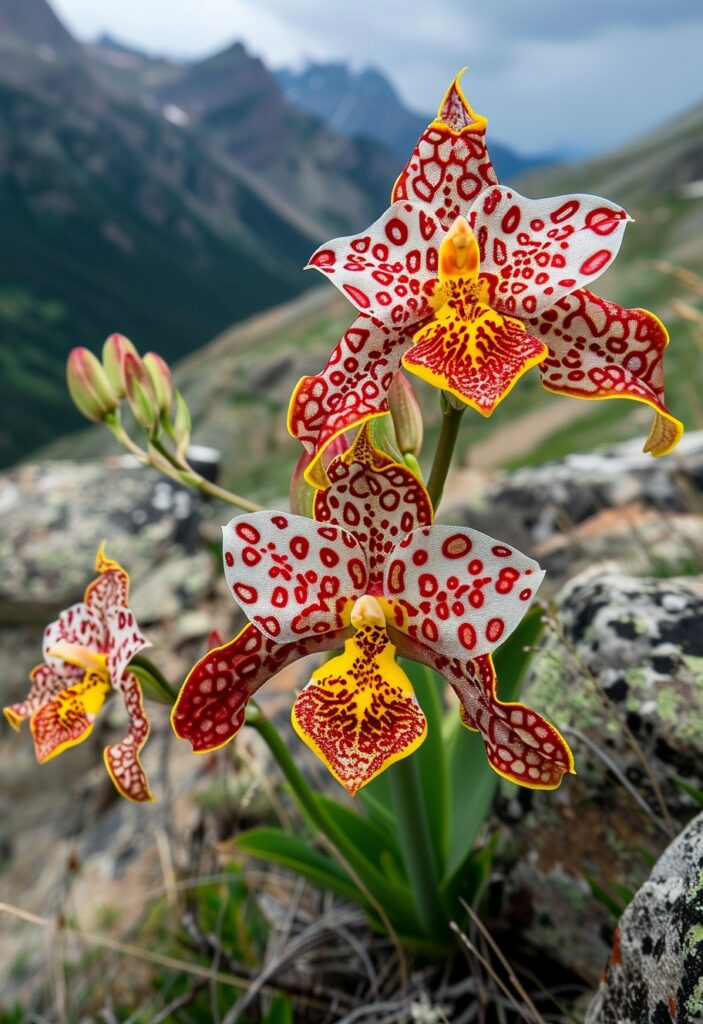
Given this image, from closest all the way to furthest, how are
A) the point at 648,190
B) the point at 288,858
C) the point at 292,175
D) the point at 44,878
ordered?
the point at 288,858
the point at 44,878
the point at 648,190
the point at 292,175

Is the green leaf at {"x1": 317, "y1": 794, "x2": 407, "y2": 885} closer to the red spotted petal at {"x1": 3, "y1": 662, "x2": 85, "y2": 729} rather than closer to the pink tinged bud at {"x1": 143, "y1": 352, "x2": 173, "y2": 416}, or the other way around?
the red spotted petal at {"x1": 3, "y1": 662, "x2": 85, "y2": 729}

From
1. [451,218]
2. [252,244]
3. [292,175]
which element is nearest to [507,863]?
[451,218]

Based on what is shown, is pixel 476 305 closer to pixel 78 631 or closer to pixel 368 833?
pixel 78 631

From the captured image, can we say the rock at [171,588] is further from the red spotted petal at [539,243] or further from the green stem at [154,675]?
the red spotted petal at [539,243]

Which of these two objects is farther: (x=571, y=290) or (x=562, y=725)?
(x=562, y=725)

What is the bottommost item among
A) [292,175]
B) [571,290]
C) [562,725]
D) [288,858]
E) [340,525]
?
[288,858]

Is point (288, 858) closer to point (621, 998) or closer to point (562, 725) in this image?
point (562, 725)

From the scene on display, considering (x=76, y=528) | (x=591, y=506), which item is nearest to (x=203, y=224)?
(x=76, y=528)
